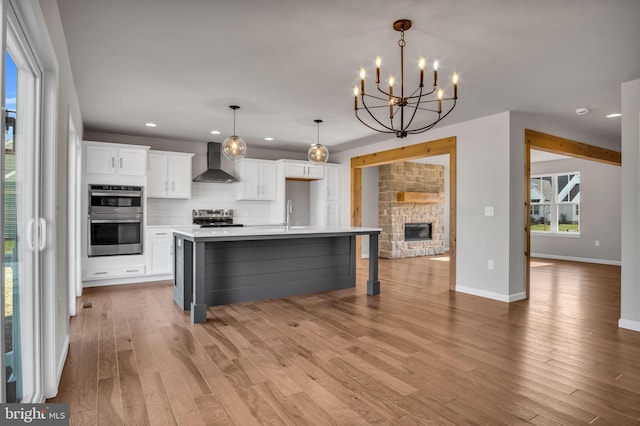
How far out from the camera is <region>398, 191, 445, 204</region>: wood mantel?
8969 millimetres

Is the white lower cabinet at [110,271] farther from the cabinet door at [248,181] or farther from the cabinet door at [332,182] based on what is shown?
the cabinet door at [332,182]

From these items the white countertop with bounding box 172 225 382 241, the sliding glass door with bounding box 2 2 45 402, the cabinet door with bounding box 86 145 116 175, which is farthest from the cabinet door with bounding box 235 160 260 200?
the sliding glass door with bounding box 2 2 45 402

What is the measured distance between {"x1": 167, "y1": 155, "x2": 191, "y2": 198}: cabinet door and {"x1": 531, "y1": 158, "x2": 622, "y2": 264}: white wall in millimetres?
8275

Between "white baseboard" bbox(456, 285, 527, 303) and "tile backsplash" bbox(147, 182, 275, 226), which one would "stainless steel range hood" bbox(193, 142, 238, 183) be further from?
"white baseboard" bbox(456, 285, 527, 303)

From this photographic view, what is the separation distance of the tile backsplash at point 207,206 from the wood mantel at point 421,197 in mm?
3268

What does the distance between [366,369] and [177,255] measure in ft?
9.61

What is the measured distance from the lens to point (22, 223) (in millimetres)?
1953

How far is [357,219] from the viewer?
7648 millimetres

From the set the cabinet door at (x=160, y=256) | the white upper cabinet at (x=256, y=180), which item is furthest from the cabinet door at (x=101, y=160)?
the white upper cabinet at (x=256, y=180)

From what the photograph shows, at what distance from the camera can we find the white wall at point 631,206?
141 inches

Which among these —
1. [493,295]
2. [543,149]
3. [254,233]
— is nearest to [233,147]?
[254,233]

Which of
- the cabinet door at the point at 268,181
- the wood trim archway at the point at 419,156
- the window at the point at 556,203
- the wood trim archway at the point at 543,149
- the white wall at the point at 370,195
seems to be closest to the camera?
the wood trim archway at the point at 543,149

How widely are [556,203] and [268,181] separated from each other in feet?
22.7

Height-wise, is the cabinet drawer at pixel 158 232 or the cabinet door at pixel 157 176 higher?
the cabinet door at pixel 157 176
